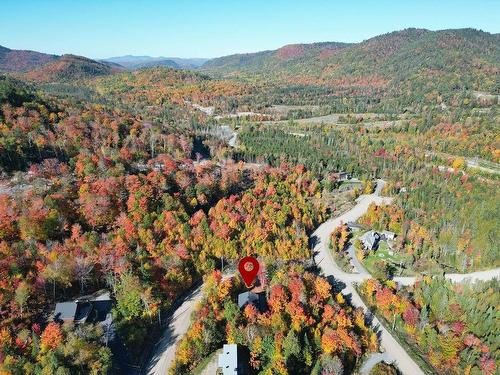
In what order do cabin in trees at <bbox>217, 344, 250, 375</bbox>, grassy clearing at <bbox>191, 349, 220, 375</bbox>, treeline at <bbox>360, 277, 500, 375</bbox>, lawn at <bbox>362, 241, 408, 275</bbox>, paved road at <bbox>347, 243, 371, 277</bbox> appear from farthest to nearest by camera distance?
lawn at <bbox>362, 241, 408, 275</bbox> → paved road at <bbox>347, 243, 371, 277</bbox> → treeline at <bbox>360, 277, 500, 375</bbox> → grassy clearing at <bbox>191, 349, 220, 375</bbox> → cabin in trees at <bbox>217, 344, 250, 375</bbox>

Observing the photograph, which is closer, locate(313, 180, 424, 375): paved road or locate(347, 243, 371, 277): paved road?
locate(313, 180, 424, 375): paved road

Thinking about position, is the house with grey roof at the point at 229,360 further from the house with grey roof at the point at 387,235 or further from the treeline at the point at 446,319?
the house with grey roof at the point at 387,235

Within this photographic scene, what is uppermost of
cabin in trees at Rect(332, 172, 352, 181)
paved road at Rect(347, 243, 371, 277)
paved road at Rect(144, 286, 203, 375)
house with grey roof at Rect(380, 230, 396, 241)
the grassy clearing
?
cabin in trees at Rect(332, 172, 352, 181)

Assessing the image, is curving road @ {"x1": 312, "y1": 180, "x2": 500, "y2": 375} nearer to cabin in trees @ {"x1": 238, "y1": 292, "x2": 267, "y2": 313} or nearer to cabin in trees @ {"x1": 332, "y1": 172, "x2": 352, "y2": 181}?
cabin in trees @ {"x1": 332, "y1": 172, "x2": 352, "y2": 181}

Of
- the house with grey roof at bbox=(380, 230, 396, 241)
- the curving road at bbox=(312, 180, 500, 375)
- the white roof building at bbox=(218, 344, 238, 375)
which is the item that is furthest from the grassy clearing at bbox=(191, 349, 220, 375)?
the house with grey roof at bbox=(380, 230, 396, 241)

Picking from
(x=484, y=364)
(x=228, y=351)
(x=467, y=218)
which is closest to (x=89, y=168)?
(x=228, y=351)

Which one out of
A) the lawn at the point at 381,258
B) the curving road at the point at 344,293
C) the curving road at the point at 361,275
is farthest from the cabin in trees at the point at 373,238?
the curving road at the point at 344,293
